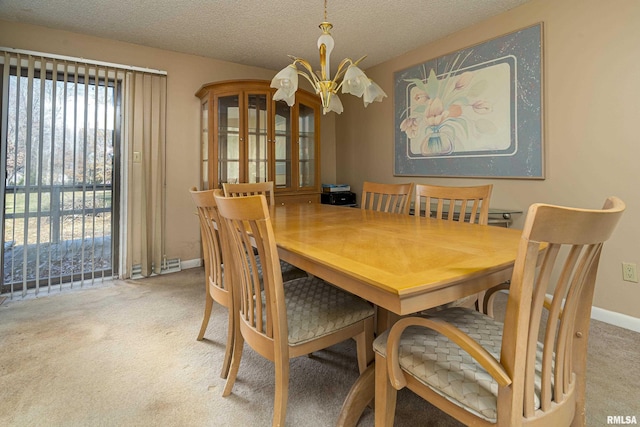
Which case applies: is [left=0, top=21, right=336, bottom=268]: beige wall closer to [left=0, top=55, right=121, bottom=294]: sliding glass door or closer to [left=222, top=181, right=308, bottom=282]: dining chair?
[left=0, top=55, right=121, bottom=294]: sliding glass door

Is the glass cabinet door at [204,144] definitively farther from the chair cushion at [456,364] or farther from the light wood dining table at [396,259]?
the chair cushion at [456,364]

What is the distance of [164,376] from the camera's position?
157cm

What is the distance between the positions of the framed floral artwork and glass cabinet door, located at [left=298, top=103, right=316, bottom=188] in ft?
3.13

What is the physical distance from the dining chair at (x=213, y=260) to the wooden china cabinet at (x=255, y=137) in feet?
5.22

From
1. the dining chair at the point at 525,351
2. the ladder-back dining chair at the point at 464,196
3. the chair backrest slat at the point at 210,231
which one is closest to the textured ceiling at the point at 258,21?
the ladder-back dining chair at the point at 464,196

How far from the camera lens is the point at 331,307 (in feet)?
4.31

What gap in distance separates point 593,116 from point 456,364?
2159 millimetres

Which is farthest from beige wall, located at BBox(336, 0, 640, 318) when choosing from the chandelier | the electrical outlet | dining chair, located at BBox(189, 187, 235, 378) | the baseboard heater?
the baseboard heater

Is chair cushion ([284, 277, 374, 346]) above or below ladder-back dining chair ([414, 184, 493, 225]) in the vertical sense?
below

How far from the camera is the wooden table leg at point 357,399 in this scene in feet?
3.90

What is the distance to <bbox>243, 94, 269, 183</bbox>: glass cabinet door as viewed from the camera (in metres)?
3.29

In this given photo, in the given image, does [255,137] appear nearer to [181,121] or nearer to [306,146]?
[306,146]

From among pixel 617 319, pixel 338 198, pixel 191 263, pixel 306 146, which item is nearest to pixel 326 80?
pixel 306 146

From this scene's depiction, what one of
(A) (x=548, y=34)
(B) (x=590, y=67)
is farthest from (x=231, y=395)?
(A) (x=548, y=34)
